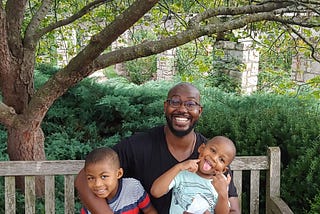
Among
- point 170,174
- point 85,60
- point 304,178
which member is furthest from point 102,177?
point 304,178

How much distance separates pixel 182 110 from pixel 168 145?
0.83 ft

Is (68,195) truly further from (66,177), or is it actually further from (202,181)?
(202,181)

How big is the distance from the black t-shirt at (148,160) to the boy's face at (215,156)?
0.96 ft

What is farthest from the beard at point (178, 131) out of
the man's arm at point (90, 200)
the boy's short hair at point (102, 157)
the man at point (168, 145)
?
the man's arm at point (90, 200)

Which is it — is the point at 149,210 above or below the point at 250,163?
below

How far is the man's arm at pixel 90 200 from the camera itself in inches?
84.0

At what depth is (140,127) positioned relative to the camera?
4965 millimetres

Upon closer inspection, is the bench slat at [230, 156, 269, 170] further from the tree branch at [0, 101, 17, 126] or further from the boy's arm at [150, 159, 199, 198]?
the tree branch at [0, 101, 17, 126]

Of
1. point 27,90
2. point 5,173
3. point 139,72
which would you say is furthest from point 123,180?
point 139,72

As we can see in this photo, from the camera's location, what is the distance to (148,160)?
→ 2385 mm

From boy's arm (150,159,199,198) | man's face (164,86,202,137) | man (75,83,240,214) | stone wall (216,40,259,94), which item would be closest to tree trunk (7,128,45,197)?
man (75,83,240,214)

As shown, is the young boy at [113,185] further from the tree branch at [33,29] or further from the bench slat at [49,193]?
the tree branch at [33,29]

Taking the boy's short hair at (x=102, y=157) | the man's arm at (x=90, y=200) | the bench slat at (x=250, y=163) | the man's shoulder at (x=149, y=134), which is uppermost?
the man's shoulder at (x=149, y=134)

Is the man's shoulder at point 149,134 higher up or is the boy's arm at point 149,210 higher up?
the man's shoulder at point 149,134
